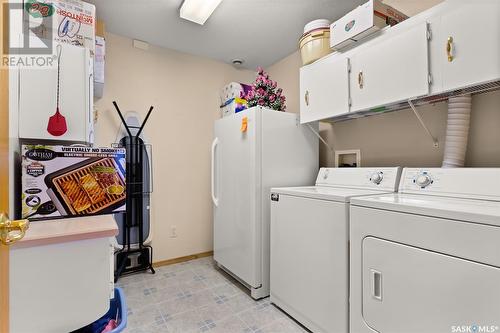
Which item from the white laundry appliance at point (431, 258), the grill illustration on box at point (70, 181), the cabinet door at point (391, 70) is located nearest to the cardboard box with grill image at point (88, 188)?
the grill illustration on box at point (70, 181)

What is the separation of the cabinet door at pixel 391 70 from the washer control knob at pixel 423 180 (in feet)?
1.62

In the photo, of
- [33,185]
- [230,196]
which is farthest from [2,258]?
[230,196]

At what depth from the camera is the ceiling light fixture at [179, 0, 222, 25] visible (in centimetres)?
208

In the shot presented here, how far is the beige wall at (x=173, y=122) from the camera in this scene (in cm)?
267

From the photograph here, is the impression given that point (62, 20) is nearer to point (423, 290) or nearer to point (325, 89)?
point (325, 89)

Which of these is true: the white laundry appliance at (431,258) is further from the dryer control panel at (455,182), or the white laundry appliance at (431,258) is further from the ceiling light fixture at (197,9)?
the ceiling light fixture at (197,9)

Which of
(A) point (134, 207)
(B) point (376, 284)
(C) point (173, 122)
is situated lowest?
(B) point (376, 284)

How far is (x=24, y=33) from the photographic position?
116cm

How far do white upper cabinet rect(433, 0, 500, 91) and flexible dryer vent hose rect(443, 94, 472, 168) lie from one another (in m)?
0.30

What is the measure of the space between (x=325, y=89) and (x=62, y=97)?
1.76m

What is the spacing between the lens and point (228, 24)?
243cm

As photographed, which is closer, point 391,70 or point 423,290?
point 423,290

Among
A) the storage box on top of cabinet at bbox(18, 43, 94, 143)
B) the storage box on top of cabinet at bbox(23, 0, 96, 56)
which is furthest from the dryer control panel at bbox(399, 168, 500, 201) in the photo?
the storage box on top of cabinet at bbox(23, 0, 96, 56)

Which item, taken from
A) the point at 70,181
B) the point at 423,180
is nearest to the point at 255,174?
the point at 423,180
